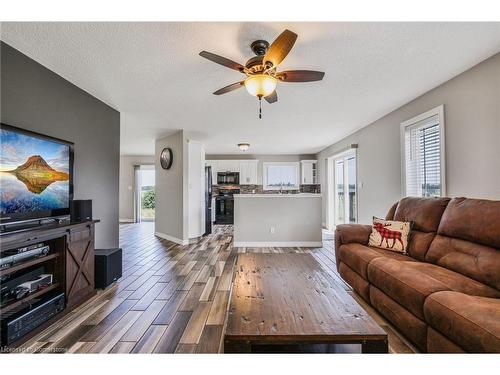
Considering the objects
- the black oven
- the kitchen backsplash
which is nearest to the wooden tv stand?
the black oven

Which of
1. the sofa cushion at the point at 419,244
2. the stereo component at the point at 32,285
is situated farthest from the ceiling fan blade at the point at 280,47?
the stereo component at the point at 32,285

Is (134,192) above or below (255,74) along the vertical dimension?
below

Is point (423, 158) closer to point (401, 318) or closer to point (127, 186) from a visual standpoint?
point (401, 318)

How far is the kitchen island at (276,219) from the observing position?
4.93m

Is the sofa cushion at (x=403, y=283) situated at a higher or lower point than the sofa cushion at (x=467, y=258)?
lower

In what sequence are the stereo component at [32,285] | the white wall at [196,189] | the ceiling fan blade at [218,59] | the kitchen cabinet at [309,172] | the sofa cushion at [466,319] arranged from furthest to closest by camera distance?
the kitchen cabinet at [309,172] < the white wall at [196,189] < the stereo component at [32,285] < the ceiling fan blade at [218,59] < the sofa cushion at [466,319]

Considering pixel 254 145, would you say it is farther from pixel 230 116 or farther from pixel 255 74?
pixel 255 74

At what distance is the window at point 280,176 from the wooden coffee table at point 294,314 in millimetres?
6293

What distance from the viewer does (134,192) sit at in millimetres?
8414

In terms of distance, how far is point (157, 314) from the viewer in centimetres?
223

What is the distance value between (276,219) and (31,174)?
3.84 metres

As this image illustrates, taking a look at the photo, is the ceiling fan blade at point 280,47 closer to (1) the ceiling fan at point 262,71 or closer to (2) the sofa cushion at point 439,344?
(1) the ceiling fan at point 262,71
